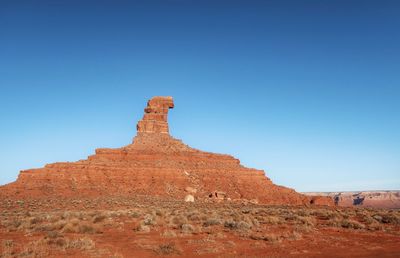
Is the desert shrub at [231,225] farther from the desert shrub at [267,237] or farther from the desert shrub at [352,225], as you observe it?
the desert shrub at [352,225]

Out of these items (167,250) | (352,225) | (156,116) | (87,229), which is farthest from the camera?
(156,116)

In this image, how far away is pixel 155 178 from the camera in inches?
2312

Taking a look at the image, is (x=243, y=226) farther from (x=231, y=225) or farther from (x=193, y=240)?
(x=193, y=240)

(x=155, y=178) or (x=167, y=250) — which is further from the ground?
(x=155, y=178)

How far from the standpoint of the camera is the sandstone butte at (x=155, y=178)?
53156 mm

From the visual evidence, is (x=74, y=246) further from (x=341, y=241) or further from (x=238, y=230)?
(x=341, y=241)

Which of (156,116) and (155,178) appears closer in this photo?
(155,178)

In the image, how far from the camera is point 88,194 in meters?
50.5

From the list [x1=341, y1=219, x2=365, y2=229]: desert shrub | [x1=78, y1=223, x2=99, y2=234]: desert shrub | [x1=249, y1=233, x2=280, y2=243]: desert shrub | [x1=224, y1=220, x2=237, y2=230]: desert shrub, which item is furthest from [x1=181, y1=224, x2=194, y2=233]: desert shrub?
[x1=341, y1=219, x2=365, y2=229]: desert shrub

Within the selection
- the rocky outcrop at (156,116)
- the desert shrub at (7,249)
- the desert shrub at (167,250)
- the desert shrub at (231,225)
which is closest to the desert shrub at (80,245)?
the desert shrub at (7,249)

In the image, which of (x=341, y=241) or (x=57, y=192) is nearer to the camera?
(x=341, y=241)

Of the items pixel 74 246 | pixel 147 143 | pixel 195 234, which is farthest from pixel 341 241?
pixel 147 143

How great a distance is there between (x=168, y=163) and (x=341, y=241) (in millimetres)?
49289

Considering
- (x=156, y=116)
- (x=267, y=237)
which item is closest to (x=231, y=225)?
(x=267, y=237)
